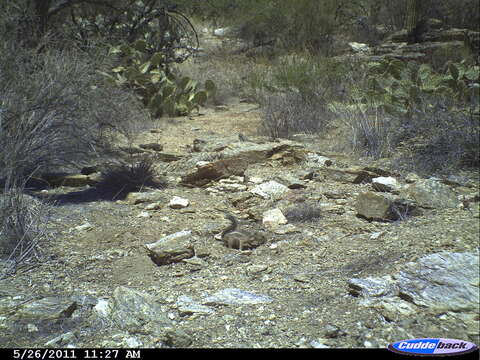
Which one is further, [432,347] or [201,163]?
[201,163]

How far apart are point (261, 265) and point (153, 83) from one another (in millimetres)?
6500

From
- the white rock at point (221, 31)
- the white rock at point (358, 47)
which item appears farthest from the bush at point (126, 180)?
the white rock at point (221, 31)

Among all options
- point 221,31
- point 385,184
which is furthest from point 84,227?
point 221,31

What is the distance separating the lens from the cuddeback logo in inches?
94.4

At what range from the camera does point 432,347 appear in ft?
8.02

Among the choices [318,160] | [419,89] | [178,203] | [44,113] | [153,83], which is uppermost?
[44,113]

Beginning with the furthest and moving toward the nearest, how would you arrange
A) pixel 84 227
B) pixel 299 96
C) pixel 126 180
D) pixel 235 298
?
1. pixel 299 96
2. pixel 126 180
3. pixel 84 227
4. pixel 235 298

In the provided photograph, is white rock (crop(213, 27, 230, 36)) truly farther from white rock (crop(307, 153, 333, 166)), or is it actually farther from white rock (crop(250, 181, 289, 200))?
white rock (crop(250, 181, 289, 200))

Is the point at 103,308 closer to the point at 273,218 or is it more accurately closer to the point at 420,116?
the point at 273,218

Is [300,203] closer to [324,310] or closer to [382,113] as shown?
[324,310]

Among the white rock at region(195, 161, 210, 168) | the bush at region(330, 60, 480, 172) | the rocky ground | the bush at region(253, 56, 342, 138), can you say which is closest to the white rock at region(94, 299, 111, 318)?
the rocky ground

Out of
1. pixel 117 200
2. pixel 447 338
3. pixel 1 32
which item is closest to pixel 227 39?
pixel 1 32

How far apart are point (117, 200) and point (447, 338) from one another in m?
3.55

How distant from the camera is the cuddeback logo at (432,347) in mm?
2398
